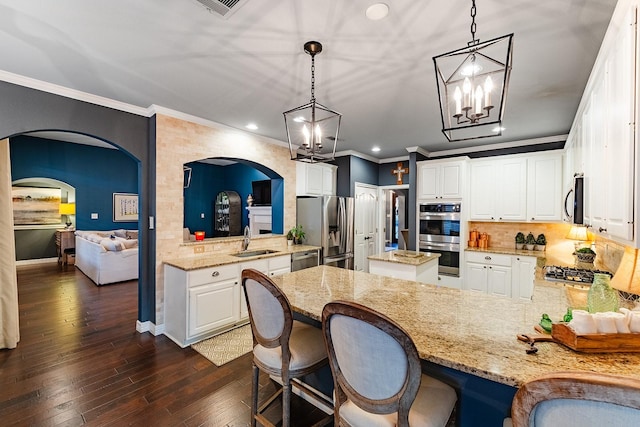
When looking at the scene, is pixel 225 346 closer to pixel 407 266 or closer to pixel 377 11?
pixel 407 266

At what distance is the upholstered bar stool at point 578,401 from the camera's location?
618 millimetres

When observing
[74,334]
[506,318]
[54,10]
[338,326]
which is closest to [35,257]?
[74,334]

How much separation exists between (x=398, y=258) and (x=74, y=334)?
396 cm

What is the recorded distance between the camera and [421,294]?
6.27ft

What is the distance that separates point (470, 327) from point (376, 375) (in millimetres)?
595

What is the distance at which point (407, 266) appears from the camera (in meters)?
3.25

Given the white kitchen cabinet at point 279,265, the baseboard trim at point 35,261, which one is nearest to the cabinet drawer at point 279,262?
the white kitchen cabinet at point 279,265

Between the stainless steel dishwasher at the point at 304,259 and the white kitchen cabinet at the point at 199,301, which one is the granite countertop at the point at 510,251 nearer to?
the stainless steel dishwasher at the point at 304,259

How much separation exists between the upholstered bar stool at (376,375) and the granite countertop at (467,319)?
165mm

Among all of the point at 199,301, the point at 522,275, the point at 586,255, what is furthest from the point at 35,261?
the point at 586,255

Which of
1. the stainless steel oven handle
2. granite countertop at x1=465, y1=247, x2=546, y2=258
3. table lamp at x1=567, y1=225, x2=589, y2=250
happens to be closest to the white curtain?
the stainless steel oven handle

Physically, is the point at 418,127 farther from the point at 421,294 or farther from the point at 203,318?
the point at 203,318

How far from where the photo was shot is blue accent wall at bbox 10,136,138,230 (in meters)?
6.31

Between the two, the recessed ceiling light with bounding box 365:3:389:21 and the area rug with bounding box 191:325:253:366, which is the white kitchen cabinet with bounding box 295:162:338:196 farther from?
the recessed ceiling light with bounding box 365:3:389:21
